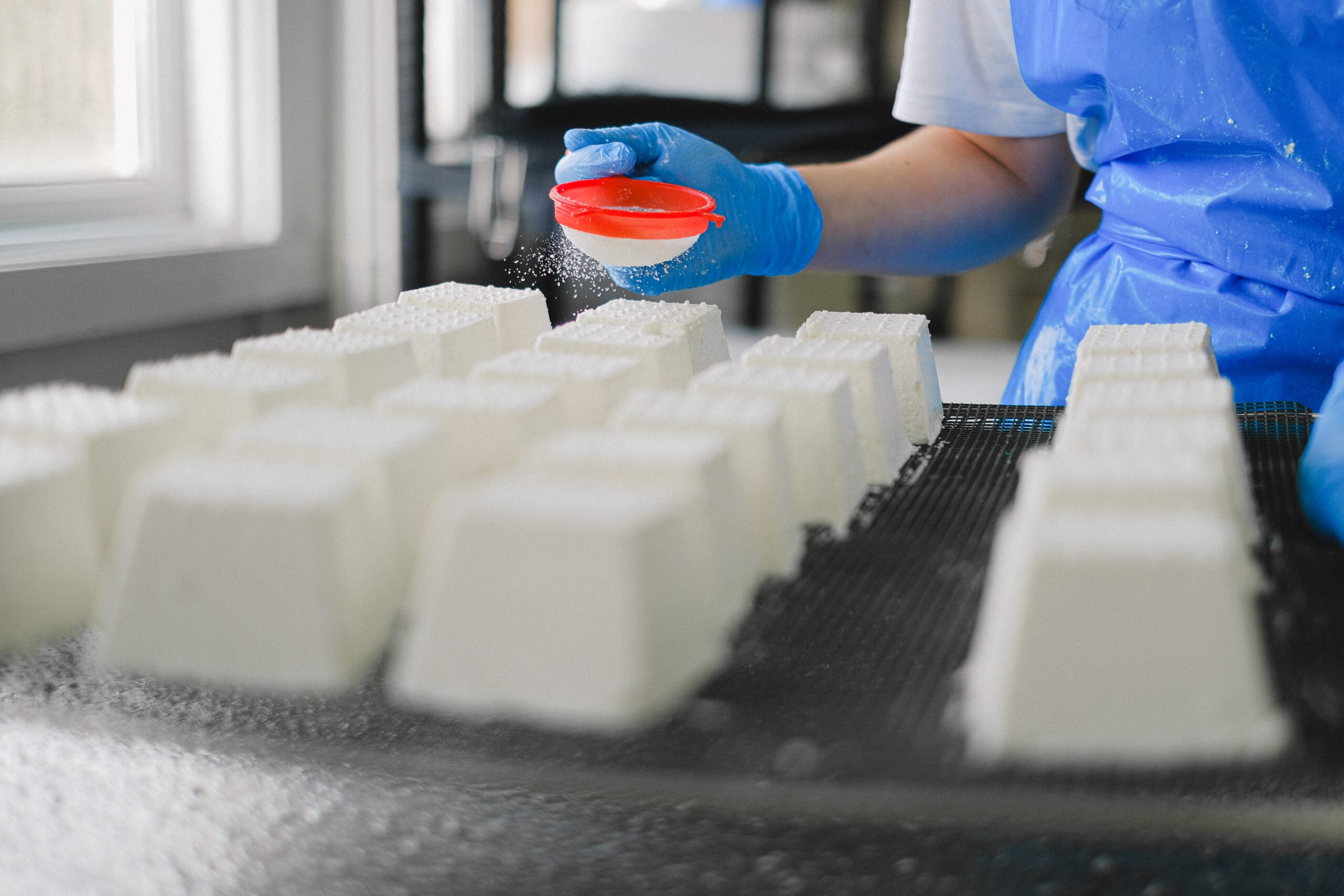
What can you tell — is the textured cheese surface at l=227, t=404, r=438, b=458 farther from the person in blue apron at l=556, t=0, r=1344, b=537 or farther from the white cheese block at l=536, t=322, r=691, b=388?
the person in blue apron at l=556, t=0, r=1344, b=537

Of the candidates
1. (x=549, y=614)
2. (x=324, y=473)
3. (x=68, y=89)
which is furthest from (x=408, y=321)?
(x=68, y=89)

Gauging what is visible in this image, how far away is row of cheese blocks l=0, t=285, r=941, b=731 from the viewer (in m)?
0.59

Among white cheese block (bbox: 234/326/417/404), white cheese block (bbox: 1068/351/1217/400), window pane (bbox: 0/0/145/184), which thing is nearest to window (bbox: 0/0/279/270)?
window pane (bbox: 0/0/145/184)

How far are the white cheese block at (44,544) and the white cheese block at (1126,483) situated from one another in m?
0.53

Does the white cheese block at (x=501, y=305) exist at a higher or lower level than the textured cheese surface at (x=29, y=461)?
lower

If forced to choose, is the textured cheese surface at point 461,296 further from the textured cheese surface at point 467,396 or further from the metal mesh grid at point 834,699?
the metal mesh grid at point 834,699

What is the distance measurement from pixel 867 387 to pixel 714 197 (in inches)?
20.8

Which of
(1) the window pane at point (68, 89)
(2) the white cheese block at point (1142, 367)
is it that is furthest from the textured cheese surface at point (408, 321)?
(1) the window pane at point (68, 89)

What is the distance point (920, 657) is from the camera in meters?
0.64

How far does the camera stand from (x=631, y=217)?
1.18 metres

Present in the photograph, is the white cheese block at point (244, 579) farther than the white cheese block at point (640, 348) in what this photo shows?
No

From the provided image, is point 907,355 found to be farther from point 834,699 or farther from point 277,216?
point 277,216

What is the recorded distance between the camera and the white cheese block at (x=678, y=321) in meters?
1.13

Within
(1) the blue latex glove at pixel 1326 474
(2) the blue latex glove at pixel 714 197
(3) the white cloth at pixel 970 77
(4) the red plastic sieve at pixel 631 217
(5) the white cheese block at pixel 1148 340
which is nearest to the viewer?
(1) the blue latex glove at pixel 1326 474
